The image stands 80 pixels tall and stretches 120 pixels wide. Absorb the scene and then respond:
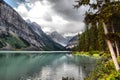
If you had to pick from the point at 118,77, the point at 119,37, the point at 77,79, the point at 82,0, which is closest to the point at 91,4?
the point at 82,0

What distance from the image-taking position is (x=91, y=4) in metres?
22.8

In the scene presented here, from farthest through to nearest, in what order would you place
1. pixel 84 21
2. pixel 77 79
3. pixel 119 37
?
pixel 77 79 < pixel 84 21 < pixel 119 37

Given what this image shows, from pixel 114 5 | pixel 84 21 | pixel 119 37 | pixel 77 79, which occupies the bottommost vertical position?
pixel 77 79

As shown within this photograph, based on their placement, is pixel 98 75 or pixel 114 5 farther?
pixel 98 75

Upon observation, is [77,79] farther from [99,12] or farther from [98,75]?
[99,12]

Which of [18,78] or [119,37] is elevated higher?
[119,37]

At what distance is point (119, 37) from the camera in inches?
863

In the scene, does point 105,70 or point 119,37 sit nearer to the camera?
point 119,37

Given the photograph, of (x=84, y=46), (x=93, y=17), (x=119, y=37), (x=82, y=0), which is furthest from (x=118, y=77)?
(x=84, y=46)

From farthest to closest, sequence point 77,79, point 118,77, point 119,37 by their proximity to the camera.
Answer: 1. point 77,79
2. point 119,37
3. point 118,77

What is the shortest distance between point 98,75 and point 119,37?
9.87 m

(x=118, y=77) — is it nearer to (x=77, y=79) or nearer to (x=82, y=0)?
(x=82, y=0)

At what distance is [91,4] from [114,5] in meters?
2.57

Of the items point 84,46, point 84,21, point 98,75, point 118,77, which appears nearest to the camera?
point 118,77
